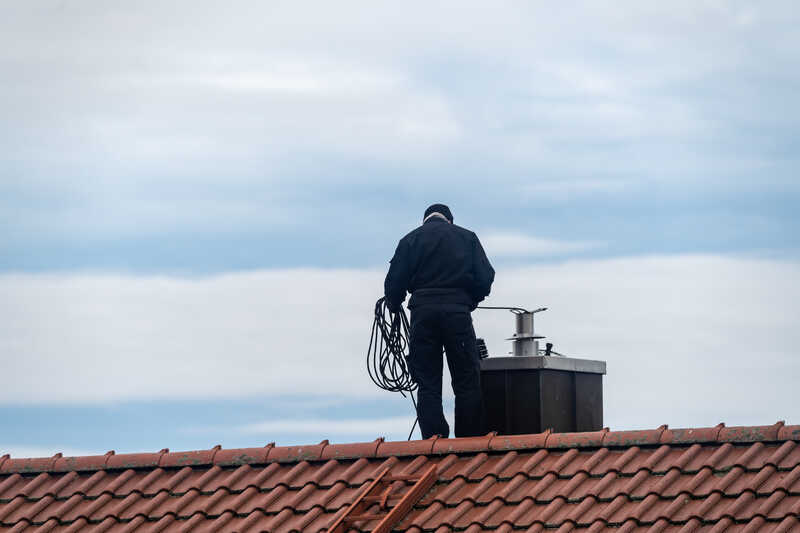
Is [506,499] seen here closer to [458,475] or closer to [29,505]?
[458,475]

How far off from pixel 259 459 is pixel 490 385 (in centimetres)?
267

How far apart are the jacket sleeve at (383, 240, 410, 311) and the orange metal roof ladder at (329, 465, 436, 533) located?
262cm

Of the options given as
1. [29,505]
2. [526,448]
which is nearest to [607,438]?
[526,448]

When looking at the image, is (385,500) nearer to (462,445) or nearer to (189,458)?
(462,445)

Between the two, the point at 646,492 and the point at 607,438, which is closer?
the point at 646,492

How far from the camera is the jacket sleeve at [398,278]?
1443 cm

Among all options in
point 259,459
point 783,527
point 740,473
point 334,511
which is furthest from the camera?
point 259,459

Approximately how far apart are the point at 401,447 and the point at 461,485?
0.98m

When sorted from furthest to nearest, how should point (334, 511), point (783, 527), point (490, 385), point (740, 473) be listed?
point (490, 385) < point (334, 511) < point (740, 473) < point (783, 527)

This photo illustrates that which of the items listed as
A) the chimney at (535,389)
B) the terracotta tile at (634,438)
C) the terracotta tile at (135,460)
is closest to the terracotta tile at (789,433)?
the terracotta tile at (634,438)

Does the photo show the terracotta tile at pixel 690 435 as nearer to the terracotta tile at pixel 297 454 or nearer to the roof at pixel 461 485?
the roof at pixel 461 485

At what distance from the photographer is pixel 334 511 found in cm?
1195

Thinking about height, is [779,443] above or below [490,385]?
below

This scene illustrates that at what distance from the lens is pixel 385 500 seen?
1167cm
